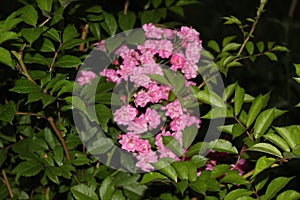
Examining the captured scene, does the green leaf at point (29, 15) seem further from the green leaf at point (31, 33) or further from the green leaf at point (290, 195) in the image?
the green leaf at point (290, 195)

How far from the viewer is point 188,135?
3.72ft

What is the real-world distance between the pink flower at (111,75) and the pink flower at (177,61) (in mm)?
123

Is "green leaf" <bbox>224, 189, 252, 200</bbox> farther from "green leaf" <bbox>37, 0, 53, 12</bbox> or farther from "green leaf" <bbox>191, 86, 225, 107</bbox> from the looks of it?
"green leaf" <bbox>37, 0, 53, 12</bbox>

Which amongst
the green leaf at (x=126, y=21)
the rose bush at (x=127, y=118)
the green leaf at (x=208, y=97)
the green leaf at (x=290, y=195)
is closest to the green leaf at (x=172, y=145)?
the rose bush at (x=127, y=118)

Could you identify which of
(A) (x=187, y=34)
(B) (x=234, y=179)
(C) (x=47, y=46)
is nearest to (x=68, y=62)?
(C) (x=47, y=46)

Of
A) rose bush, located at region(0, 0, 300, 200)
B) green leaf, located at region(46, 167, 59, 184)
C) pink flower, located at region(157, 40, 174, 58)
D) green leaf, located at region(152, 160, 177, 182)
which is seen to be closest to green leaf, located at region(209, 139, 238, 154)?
rose bush, located at region(0, 0, 300, 200)

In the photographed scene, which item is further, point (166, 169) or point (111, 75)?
point (111, 75)

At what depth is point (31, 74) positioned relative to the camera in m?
1.09

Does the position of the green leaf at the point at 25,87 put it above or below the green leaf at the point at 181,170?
above

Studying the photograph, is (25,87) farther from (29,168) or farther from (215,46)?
(215,46)

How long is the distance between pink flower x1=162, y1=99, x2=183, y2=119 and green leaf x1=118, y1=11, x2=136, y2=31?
0.27 meters

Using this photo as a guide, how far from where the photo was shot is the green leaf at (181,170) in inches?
39.3

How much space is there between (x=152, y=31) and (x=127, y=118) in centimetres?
23

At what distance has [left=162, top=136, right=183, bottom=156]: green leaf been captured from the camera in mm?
1065
